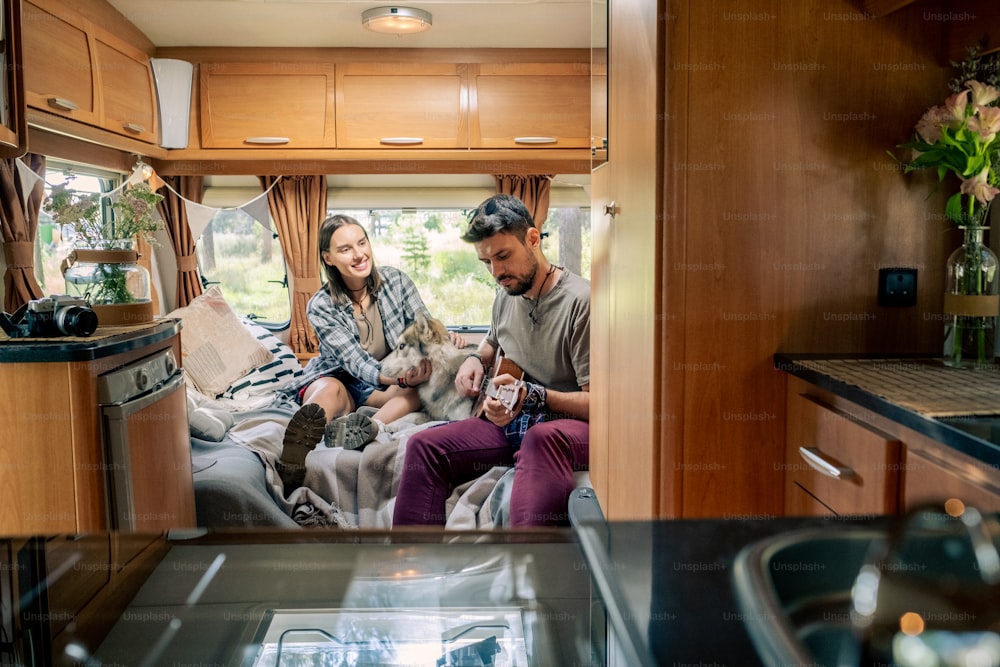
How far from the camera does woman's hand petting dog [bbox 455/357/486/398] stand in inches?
136

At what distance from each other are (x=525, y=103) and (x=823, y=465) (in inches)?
110

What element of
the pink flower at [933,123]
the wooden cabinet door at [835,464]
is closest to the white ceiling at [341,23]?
the pink flower at [933,123]

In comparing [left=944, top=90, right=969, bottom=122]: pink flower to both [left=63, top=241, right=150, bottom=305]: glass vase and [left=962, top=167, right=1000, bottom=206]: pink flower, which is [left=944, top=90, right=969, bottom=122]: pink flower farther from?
[left=63, top=241, right=150, bottom=305]: glass vase

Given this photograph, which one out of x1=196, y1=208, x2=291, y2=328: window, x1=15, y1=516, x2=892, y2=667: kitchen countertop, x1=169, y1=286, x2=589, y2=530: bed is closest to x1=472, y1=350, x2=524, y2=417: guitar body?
x1=169, y1=286, x2=589, y2=530: bed

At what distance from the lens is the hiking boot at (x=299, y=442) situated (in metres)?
3.03

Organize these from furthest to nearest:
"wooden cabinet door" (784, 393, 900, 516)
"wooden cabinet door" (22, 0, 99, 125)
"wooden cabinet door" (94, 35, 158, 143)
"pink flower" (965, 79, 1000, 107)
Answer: "wooden cabinet door" (94, 35, 158, 143) → "wooden cabinet door" (22, 0, 99, 125) → "pink flower" (965, 79, 1000, 107) → "wooden cabinet door" (784, 393, 900, 516)

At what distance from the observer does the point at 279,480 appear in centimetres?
298

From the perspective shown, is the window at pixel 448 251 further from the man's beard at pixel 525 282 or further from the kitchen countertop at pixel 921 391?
the kitchen countertop at pixel 921 391

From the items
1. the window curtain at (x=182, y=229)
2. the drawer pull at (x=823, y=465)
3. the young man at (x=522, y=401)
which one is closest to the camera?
the drawer pull at (x=823, y=465)

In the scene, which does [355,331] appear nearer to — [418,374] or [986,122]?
[418,374]

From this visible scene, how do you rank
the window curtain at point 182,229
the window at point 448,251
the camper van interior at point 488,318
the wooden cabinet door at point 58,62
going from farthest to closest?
1. the window at point 448,251
2. the window curtain at point 182,229
3. the wooden cabinet door at point 58,62
4. the camper van interior at point 488,318

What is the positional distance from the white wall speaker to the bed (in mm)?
1081

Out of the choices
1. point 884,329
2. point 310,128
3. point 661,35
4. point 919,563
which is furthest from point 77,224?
point 919,563

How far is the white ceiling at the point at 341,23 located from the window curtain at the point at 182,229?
70 cm
